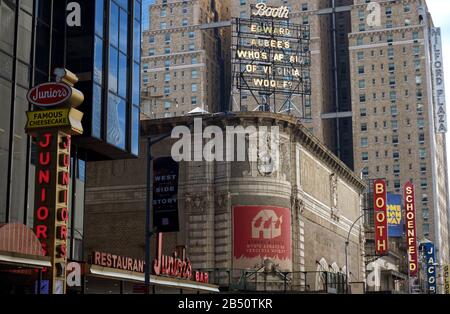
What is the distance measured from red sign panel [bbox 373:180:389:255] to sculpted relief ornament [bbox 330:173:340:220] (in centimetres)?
1678

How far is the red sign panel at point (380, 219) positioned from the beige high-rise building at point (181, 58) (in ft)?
274

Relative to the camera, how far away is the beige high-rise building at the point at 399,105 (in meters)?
160

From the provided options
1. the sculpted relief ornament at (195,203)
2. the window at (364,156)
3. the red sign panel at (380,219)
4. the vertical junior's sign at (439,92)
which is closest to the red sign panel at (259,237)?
the sculpted relief ornament at (195,203)

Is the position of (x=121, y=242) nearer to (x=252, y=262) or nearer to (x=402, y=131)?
(x=252, y=262)

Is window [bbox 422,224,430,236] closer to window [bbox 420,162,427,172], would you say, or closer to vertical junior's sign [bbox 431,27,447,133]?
window [bbox 420,162,427,172]

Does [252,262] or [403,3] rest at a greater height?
[403,3]

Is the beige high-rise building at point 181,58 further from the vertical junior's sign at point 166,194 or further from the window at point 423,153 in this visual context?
the vertical junior's sign at point 166,194

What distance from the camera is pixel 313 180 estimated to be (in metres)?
70.4

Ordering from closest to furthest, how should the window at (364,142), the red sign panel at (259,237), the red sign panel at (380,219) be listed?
the red sign panel at (259,237) → the red sign panel at (380,219) → the window at (364,142)

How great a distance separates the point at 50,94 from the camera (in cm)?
3172

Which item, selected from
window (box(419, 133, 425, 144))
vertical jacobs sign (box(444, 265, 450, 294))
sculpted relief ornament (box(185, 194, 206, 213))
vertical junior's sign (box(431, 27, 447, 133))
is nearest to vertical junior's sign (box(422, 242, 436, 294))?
vertical jacobs sign (box(444, 265, 450, 294))

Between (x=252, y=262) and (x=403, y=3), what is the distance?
126m

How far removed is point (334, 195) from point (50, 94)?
50.3 meters
